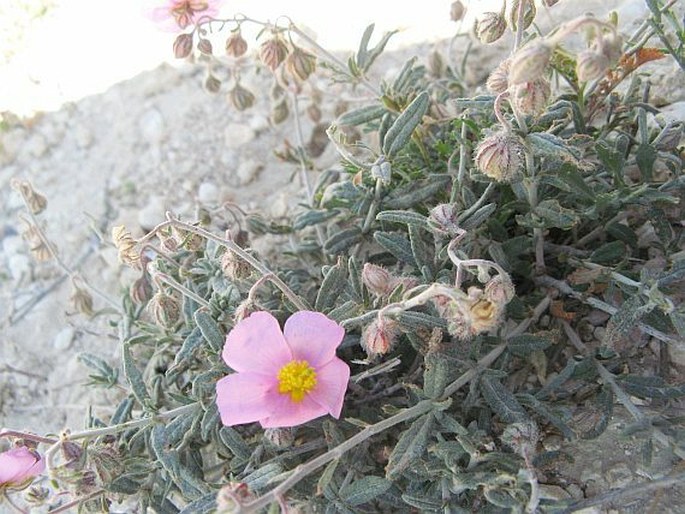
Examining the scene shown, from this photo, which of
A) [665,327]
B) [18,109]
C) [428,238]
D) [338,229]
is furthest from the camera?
[18,109]

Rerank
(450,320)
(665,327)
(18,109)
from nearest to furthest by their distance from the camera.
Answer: (450,320)
(665,327)
(18,109)

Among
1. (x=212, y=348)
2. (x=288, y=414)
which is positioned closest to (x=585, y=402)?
(x=288, y=414)

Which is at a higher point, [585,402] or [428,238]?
[428,238]

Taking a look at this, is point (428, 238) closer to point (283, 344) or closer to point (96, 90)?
point (283, 344)

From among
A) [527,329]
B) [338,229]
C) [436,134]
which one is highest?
[436,134]

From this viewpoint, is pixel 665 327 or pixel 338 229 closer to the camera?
pixel 665 327

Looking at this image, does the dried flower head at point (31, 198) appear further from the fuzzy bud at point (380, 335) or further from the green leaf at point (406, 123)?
the fuzzy bud at point (380, 335)

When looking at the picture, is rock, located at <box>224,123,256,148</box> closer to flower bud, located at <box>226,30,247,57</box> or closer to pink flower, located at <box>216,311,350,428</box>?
flower bud, located at <box>226,30,247,57</box>
